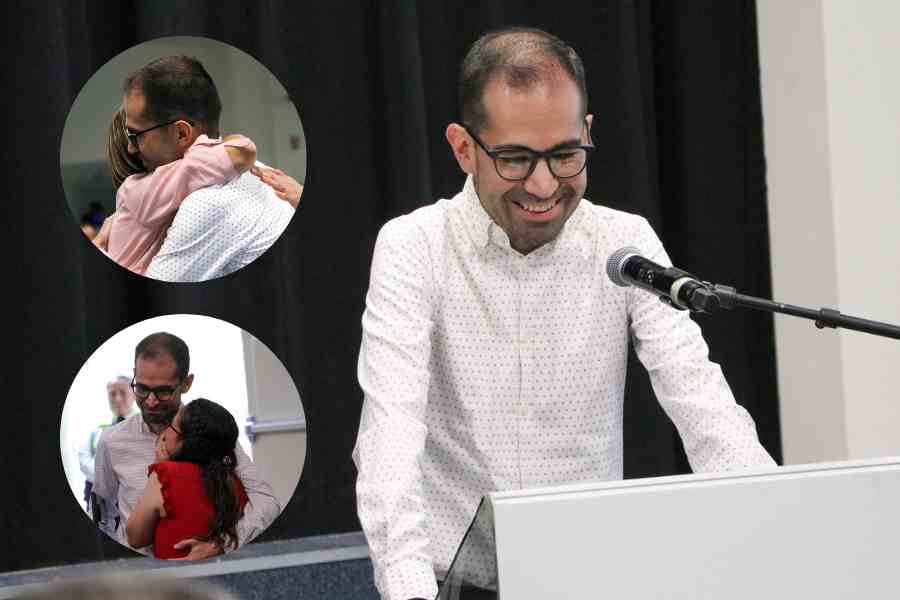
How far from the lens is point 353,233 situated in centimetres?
259

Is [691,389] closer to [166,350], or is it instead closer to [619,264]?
[619,264]

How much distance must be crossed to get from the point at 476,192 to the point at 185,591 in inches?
57.6

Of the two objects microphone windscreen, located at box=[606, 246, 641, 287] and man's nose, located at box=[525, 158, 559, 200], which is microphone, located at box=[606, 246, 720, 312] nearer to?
microphone windscreen, located at box=[606, 246, 641, 287]

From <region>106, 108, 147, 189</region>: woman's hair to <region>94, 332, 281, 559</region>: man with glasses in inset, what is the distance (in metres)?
0.28

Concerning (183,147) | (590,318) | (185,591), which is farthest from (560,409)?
(185,591)

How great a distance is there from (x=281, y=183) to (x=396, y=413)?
0.78m

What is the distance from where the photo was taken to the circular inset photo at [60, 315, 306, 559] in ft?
6.85

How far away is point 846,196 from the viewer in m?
2.79

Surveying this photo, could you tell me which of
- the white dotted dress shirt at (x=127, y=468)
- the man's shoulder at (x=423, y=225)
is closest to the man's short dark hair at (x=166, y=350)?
the white dotted dress shirt at (x=127, y=468)

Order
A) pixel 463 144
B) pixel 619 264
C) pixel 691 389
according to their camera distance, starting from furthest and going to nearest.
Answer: pixel 463 144 → pixel 691 389 → pixel 619 264

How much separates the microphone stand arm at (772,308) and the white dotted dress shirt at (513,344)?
474 mm

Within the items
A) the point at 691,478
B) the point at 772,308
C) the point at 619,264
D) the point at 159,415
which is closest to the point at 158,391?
the point at 159,415

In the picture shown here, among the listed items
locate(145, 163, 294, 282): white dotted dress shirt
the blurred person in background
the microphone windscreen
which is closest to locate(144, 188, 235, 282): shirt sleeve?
locate(145, 163, 294, 282): white dotted dress shirt

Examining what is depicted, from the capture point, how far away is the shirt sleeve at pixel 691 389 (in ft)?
5.15
